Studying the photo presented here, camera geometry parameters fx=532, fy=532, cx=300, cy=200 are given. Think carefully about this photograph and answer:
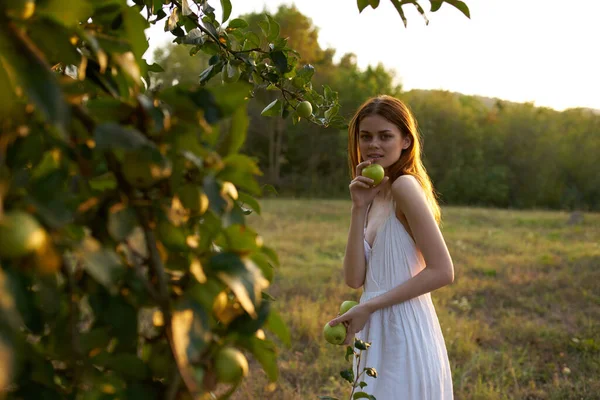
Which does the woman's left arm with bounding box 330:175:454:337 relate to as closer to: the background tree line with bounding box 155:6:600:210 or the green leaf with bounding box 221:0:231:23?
the green leaf with bounding box 221:0:231:23

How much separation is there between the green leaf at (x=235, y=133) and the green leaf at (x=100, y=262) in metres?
0.13

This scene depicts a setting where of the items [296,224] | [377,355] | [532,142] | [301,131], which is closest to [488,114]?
[532,142]

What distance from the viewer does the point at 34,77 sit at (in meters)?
0.28

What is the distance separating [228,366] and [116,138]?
0.17 metres

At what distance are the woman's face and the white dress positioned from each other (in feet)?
0.54

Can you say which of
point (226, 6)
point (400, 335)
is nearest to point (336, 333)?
point (400, 335)

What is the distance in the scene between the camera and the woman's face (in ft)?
5.30

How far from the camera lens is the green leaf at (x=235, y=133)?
1.31 ft

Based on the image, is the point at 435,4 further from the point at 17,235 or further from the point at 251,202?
the point at 17,235

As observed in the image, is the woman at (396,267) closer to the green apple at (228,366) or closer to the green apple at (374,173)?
the green apple at (374,173)

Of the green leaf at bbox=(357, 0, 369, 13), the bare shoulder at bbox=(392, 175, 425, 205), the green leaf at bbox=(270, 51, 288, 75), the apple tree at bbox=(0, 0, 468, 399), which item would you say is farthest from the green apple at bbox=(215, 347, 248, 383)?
the bare shoulder at bbox=(392, 175, 425, 205)

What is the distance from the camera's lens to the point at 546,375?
2938mm

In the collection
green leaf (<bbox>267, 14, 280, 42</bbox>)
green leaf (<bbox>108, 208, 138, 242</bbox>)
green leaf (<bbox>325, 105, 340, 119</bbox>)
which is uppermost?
green leaf (<bbox>267, 14, 280, 42</bbox>)

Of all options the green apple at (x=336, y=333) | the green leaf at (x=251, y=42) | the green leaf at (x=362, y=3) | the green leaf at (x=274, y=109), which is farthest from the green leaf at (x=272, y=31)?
the green apple at (x=336, y=333)
